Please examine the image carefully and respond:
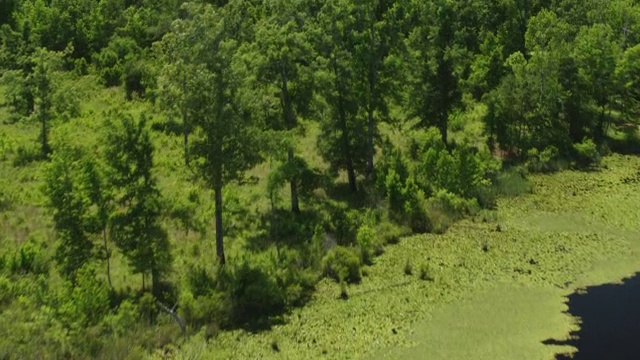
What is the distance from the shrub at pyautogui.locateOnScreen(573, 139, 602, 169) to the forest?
0.23m

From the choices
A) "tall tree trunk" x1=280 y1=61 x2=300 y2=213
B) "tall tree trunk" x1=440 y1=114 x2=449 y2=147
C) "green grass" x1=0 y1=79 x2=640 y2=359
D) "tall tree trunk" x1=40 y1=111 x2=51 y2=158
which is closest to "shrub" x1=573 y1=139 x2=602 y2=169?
"green grass" x1=0 y1=79 x2=640 y2=359

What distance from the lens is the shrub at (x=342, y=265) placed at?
84.2ft

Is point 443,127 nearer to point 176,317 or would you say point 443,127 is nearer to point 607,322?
point 607,322

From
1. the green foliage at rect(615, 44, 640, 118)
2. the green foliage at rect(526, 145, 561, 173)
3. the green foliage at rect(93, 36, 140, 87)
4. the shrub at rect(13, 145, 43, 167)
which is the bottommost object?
the green foliage at rect(526, 145, 561, 173)

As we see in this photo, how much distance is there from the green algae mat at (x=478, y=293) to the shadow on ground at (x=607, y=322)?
35cm

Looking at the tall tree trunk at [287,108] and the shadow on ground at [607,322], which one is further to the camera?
the tall tree trunk at [287,108]

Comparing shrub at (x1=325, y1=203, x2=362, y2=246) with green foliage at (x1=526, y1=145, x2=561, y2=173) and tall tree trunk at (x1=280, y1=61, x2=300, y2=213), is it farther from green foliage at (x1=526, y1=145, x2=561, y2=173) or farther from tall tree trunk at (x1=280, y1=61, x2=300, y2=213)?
green foliage at (x1=526, y1=145, x2=561, y2=173)

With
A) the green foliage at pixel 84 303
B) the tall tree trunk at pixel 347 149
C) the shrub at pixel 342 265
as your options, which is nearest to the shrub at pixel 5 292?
the green foliage at pixel 84 303

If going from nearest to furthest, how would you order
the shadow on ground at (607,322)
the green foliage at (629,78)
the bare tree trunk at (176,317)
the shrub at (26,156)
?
the shadow on ground at (607,322) < the bare tree trunk at (176,317) < the shrub at (26,156) < the green foliage at (629,78)

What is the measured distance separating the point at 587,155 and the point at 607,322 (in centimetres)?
2164

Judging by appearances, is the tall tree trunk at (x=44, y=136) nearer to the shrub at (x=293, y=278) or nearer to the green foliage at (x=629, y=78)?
the shrub at (x=293, y=278)

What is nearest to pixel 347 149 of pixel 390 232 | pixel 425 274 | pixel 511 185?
pixel 390 232

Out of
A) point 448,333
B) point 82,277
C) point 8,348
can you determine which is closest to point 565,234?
point 448,333

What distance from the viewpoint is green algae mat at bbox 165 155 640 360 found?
811 inches
